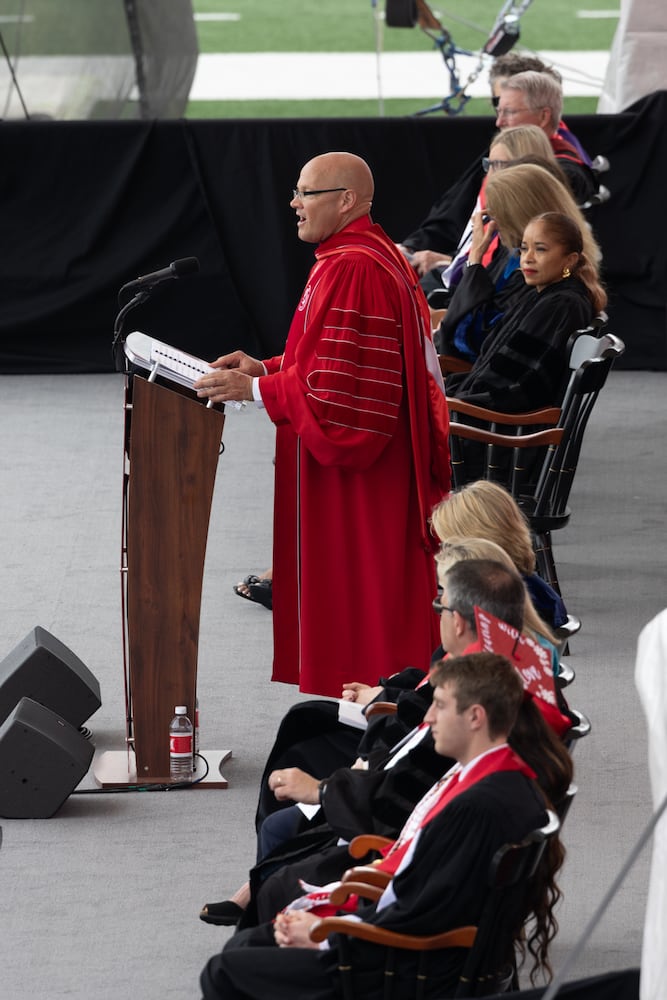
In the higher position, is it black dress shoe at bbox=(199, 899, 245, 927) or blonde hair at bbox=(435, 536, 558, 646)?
blonde hair at bbox=(435, 536, 558, 646)

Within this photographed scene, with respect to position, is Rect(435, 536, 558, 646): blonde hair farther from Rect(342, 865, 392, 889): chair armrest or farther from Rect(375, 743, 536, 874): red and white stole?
Rect(342, 865, 392, 889): chair armrest

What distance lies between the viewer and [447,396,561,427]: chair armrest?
17.6ft

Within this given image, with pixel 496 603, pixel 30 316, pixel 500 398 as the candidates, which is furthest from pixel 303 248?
pixel 496 603

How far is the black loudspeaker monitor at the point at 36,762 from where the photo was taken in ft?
14.0

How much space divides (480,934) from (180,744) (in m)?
1.89

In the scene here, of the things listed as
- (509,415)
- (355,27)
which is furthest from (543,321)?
(355,27)

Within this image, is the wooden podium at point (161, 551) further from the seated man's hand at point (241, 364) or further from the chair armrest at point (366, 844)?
the chair armrest at point (366, 844)

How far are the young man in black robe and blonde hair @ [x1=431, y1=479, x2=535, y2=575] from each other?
88 cm

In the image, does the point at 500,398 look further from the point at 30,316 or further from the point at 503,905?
the point at 30,316

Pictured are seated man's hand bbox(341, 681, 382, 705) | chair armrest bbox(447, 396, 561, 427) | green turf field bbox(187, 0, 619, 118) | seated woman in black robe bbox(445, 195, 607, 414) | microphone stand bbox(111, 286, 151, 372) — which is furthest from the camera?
green turf field bbox(187, 0, 619, 118)

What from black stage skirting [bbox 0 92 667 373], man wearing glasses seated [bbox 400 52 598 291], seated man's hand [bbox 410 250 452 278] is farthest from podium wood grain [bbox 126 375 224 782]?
black stage skirting [bbox 0 92 667 373]

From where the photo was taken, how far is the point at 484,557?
3398 millimetres

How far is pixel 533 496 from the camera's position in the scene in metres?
5.50

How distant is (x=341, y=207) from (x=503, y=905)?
2380mm
